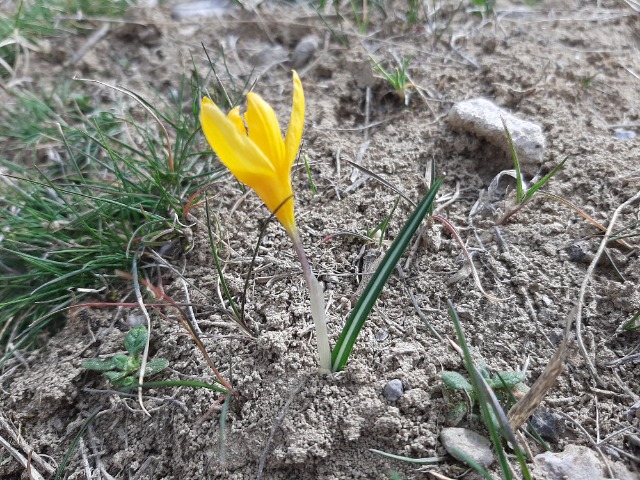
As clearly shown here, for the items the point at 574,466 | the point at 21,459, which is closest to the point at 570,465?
the point at 574,466

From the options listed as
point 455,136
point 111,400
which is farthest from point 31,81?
point 455,136

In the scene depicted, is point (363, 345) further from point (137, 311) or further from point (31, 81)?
point (31, 81)

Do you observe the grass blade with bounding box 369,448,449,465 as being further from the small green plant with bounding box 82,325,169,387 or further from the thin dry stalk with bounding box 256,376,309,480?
the small green plant with bounding box 82,325,169,387

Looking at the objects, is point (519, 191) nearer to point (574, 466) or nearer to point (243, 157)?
point (574, 466)

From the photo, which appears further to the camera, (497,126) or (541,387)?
(497,126)

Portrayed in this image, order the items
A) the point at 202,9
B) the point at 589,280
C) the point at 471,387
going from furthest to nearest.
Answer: the point at 202,9, the point at 589,280, the point at 471,387

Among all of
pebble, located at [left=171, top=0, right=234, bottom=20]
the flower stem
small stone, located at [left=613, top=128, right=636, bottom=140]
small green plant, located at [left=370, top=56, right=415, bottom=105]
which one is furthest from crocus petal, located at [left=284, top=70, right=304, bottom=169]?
pebble, located at [left=171, top=0, right=234, bottom=20]

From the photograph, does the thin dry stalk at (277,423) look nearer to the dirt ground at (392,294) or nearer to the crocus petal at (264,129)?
the dirt ground at (392,294)
